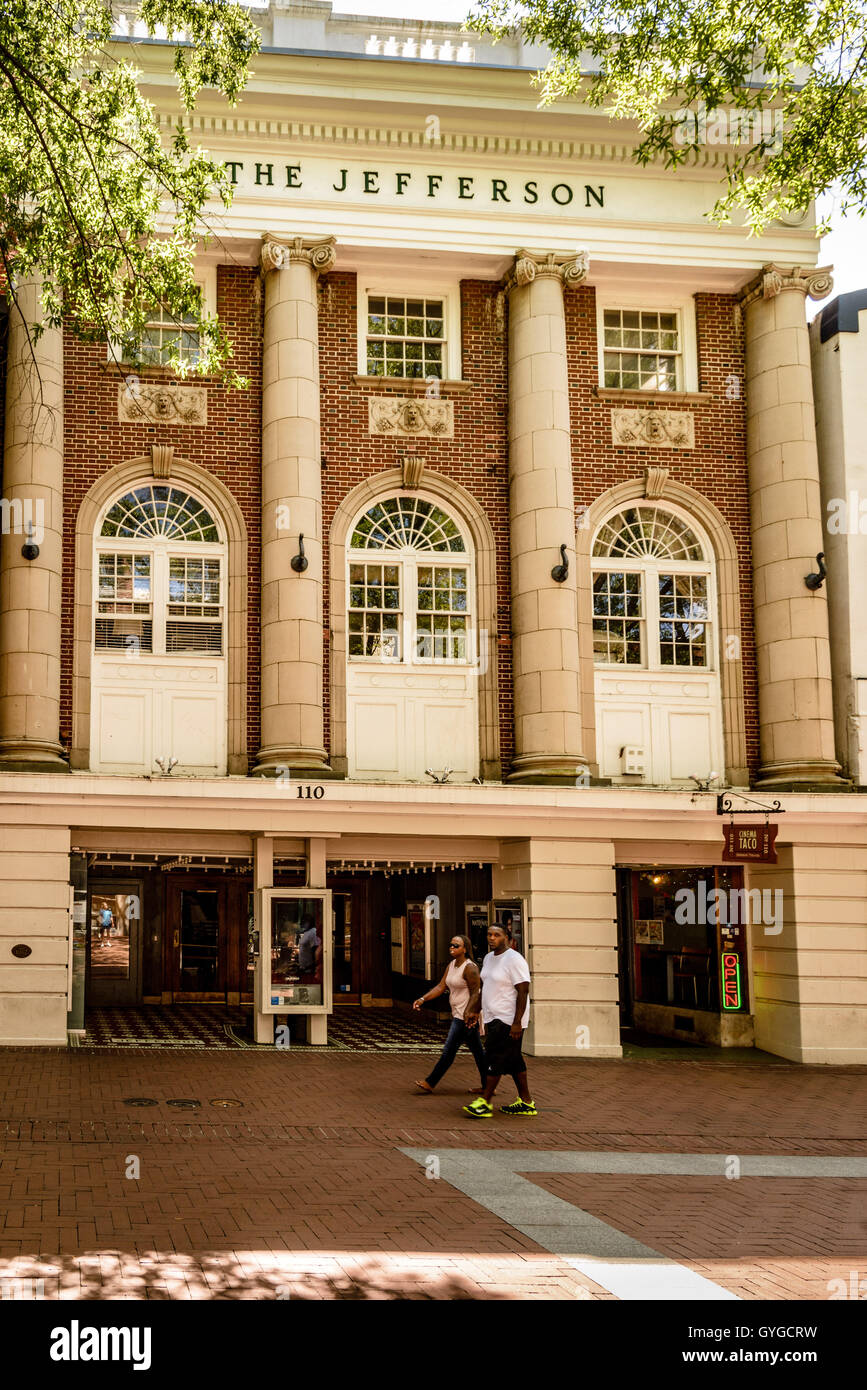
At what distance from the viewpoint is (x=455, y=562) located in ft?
63.2

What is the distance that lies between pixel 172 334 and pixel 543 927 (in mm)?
9599

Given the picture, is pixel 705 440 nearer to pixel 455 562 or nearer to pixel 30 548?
pixel 455 562

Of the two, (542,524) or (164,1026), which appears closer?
(542,524)

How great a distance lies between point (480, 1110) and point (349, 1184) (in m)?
3.10

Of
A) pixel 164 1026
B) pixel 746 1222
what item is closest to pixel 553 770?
pixel 164 1026

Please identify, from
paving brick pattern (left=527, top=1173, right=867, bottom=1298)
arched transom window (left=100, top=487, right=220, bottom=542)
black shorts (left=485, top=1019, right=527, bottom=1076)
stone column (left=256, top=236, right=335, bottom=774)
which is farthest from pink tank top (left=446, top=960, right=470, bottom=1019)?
arched transom window (left=100, top=487, right=220, bottom=542)

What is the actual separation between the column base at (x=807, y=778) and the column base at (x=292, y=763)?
241 inches

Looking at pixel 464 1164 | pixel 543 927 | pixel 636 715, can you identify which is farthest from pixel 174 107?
pixel 464 1164

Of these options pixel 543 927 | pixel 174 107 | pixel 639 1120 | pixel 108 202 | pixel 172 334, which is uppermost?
pixel 174 107

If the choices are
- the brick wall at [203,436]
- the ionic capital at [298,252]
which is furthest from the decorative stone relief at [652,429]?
the brick wall at [203,436]

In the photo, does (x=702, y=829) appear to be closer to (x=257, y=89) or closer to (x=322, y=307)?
(x=322, y=307)

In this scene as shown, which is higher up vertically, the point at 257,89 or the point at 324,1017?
the point at 257,89

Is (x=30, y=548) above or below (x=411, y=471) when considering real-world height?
below

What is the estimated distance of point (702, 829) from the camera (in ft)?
60.1
